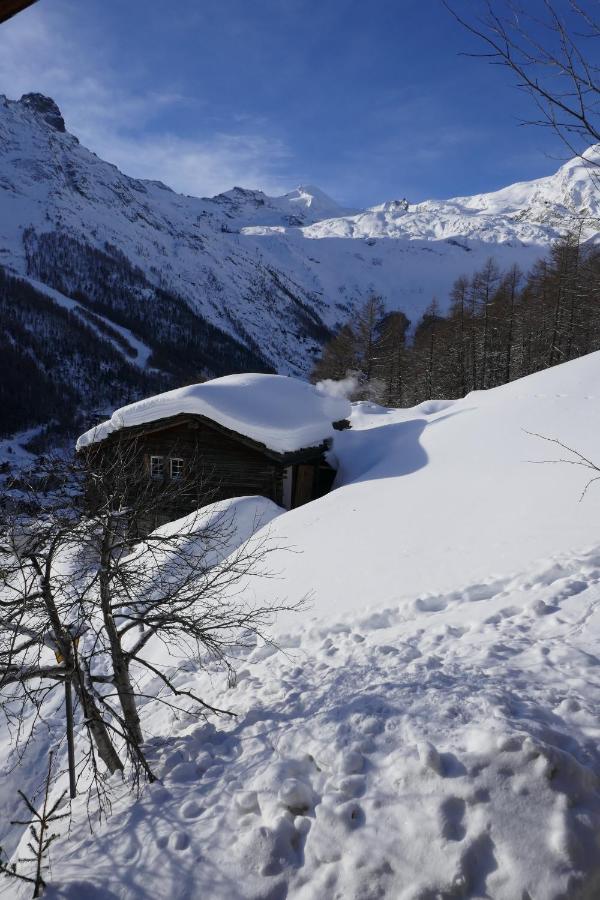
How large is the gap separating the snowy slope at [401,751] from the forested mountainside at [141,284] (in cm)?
6413

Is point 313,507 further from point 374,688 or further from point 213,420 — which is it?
point 374,688

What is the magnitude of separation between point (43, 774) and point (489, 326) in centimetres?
3547

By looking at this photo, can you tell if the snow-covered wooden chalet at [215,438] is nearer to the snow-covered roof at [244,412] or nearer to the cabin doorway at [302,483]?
the snow-covered roof at [244,412]

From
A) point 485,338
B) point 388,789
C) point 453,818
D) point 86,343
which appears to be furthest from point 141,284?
point 453,818

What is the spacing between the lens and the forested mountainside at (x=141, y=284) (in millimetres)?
87062

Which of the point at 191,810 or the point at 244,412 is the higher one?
the point at 244,412

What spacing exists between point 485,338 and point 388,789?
34485 mm

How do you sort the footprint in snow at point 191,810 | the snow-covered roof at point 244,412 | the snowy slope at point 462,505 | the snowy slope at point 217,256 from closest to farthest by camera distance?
the footprint in snow at point 191,810, the snowy slope at point 462,505, the snow-covered roof at point 244,412, the snowy slope at point 217,256

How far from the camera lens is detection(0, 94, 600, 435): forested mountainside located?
3428 inches

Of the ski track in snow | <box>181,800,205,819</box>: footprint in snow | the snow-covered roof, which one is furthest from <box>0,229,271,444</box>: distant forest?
<box>181,800,205,819</box>: footprint in snow

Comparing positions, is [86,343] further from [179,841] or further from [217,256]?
[179,841]

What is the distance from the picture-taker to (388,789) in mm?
3096

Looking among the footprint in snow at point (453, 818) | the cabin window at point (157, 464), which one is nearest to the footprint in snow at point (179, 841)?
the footprint in snow at point (453, 818)

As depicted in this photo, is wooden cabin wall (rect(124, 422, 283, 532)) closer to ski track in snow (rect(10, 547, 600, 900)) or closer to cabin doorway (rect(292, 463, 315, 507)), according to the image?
cabin doorway (rect(292, 463, 315, 507))
